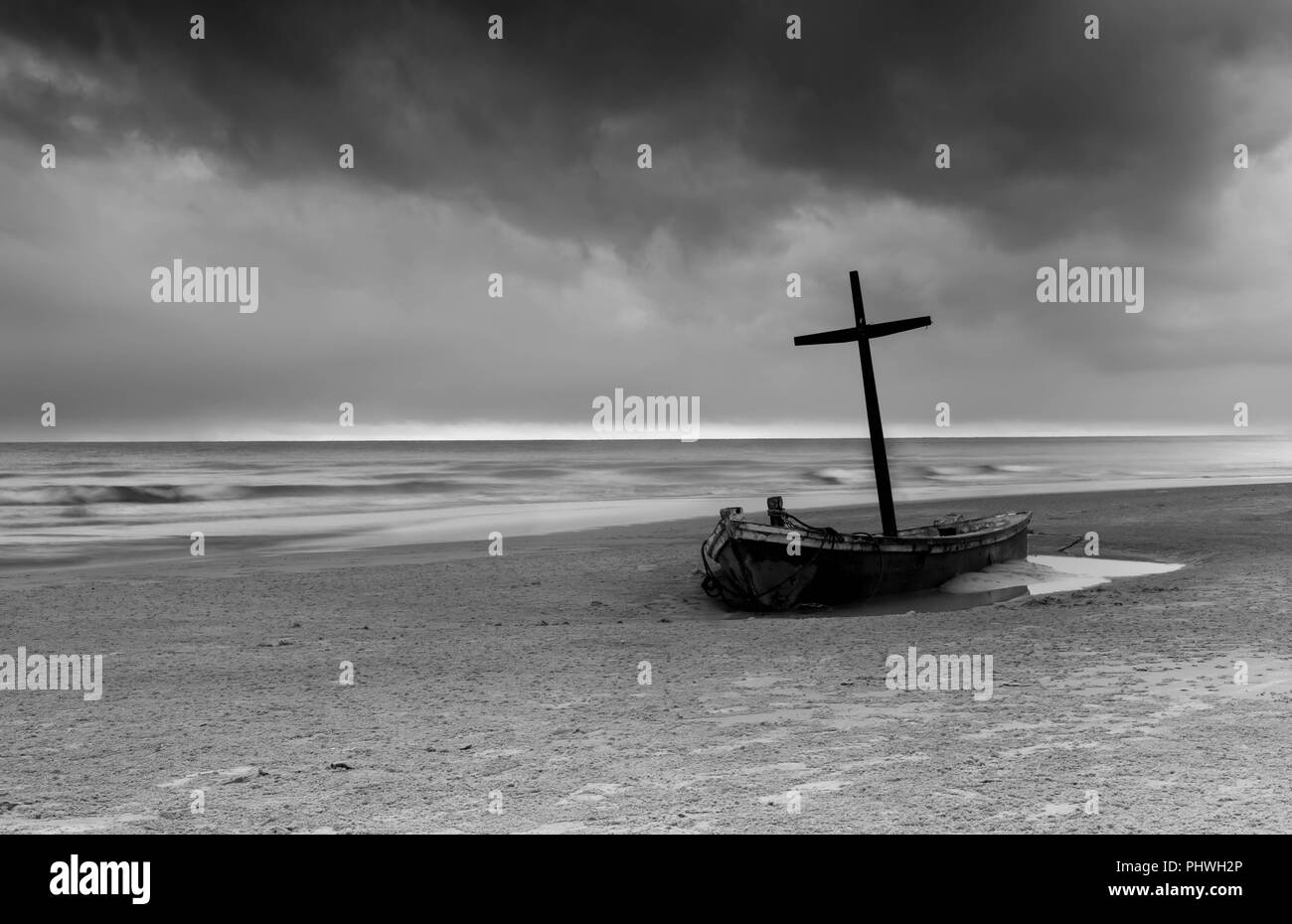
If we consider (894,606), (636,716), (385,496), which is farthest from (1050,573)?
(385,496)

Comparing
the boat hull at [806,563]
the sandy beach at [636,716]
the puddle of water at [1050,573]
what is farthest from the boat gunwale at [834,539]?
the sandy beach at [636,716]

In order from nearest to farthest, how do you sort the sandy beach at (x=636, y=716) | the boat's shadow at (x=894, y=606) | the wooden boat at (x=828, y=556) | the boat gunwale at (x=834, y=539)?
the sandy beach at (x=636, y=716) < the boat's shadow at (x=894, y=606) < the boat gunwale at (x=834, y=539) < the wooden boat at (x=828, y=556)

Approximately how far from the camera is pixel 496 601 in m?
13.3

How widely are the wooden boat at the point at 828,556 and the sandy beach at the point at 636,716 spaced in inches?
29.5

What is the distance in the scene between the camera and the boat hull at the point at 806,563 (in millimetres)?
12609

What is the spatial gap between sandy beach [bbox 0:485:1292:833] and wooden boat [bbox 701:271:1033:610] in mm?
750

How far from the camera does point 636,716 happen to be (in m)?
6.80

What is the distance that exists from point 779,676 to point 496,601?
20.3 ft

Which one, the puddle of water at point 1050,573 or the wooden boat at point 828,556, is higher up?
the wooden boat at point 828,556

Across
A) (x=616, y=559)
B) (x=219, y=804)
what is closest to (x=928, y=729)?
(x=219, y=804)

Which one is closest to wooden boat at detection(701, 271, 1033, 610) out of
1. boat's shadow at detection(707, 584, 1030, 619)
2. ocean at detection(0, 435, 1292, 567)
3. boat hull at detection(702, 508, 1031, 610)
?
boat hull at detection(702, 508, 1031, 610)

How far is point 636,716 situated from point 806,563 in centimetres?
630

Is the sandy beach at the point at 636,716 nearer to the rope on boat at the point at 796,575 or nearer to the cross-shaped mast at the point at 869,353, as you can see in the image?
the rope on boat at the point at 796,575

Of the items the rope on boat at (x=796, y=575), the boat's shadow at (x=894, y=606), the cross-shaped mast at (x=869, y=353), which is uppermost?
the cross-shaped mast at (x=869, y=353)
